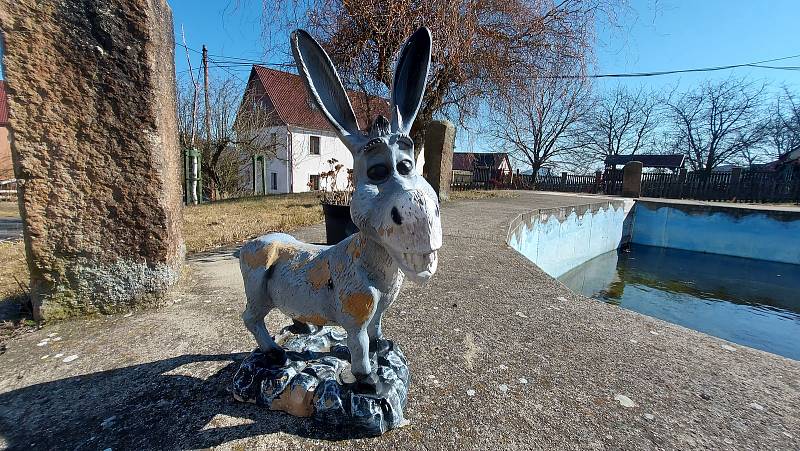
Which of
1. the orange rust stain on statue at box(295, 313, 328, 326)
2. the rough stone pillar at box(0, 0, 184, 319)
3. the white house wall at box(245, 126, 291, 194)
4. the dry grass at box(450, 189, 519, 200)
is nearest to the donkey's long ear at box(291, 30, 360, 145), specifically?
the orange rust stain on statue at box(295, 313, 328, 326)

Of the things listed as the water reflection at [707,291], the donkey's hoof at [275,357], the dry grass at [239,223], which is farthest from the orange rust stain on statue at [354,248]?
the water reflection at [707,291]

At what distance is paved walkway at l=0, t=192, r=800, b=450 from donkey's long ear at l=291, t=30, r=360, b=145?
1097mm

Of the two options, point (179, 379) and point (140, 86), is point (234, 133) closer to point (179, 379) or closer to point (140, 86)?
point (140, 86)

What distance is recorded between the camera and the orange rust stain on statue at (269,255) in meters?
1.41

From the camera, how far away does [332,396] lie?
4.33ft

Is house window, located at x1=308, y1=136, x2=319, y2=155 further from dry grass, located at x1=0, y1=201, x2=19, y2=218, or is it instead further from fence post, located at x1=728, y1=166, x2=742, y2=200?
fence post, located at x1=728, y1=166, x2=742, y2=200

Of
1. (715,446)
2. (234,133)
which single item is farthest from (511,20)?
(234,133)

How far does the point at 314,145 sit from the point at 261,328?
20.0 metres

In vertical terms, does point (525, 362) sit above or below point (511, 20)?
below

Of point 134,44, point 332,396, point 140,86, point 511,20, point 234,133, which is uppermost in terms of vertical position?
point 511,20

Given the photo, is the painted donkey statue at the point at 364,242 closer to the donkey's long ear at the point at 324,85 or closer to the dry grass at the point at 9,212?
the donkey's long ear at the point at 324,85

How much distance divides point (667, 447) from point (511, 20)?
21.6ft

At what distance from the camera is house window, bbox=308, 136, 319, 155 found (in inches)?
790

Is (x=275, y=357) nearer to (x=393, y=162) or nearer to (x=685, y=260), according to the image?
(x=393, y=162)
